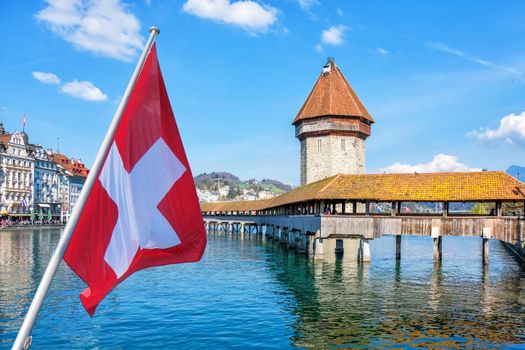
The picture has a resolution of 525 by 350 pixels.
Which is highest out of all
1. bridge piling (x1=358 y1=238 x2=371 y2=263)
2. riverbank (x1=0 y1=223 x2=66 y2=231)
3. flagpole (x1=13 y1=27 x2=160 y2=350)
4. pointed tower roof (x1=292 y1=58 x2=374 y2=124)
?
pointed tower roof (x1=292 y1=58 x2=374 y2=124)

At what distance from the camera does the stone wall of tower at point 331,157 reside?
59.6 meters

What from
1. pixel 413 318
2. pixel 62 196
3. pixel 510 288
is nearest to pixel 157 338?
pixel 413 318

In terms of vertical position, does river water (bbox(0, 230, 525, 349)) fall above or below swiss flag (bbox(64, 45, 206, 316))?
below

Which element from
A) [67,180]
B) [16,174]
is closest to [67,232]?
[16,174]

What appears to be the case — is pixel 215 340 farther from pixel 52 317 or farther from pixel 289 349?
pixel 52 317

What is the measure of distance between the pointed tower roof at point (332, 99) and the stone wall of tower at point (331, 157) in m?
3.12

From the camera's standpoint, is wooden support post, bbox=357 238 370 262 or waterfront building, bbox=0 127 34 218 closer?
wooden support post, bbox=357 238 370 262

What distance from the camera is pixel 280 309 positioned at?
57.0ft

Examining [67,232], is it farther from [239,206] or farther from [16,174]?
[16,174]

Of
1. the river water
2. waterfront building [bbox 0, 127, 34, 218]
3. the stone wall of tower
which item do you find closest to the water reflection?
the river water

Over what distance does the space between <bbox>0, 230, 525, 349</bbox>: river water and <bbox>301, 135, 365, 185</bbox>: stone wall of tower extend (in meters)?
31.0

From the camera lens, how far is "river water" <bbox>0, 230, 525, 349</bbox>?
13430mm

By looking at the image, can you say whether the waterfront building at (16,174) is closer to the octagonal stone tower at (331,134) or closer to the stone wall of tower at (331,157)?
the octagonal stone tower at (331,134)

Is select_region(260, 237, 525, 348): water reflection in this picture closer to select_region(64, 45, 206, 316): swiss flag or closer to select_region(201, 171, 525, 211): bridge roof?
select_region(201, 171, 525, 211): bridge roof
